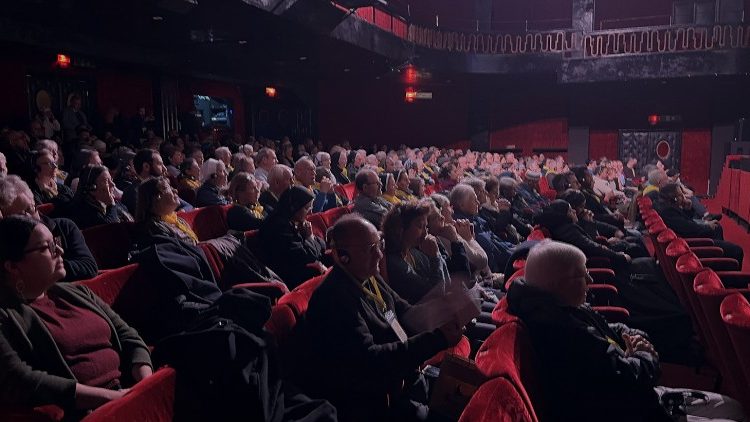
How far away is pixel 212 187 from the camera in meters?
4.36

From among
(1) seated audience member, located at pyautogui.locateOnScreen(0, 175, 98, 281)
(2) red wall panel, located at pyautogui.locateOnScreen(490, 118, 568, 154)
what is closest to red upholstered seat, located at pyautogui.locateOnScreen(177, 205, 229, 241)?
(1) seated audience member, located at pyautogui.locateOnScreen(0, 175, 98, 281)

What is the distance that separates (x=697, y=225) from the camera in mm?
4789

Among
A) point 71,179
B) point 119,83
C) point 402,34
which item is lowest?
point 71,179

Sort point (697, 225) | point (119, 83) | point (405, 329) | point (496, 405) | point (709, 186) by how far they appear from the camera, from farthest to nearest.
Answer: point (709, 186)
point (119, 83)
point (697, 225)
point (405, 329)
point (496, 405)

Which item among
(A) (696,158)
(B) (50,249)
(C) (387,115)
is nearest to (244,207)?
(B) (50,249)

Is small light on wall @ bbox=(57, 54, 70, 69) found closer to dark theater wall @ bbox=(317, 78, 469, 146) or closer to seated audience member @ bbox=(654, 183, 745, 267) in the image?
dark theater wall @ bbox=(317, 78, 469, 146)

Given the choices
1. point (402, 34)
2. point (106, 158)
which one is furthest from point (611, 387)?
point (402, 34)

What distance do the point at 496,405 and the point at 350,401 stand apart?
721 mm

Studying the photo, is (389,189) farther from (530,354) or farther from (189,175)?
(530,354)

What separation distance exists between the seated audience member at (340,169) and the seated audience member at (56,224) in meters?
5.29

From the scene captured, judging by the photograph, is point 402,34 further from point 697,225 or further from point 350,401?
point 350,401

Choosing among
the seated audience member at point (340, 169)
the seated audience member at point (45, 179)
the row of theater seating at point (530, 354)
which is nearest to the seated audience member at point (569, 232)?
the row of theater seating at point (530, 354)

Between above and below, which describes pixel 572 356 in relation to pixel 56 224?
below

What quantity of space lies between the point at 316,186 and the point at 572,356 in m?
3.73
